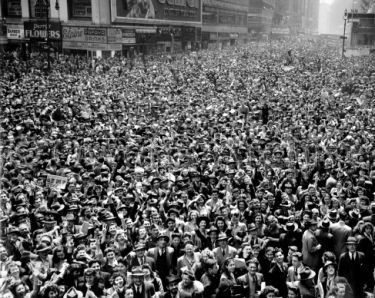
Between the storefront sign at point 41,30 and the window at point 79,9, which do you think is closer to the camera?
the storefront sign at point 41,30

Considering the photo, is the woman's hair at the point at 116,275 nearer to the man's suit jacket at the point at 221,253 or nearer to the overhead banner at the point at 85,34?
the man's suit jacket at the point at 221,253

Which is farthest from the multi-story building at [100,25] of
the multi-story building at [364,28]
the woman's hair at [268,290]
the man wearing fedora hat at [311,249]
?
the woman's hair at [268,290]

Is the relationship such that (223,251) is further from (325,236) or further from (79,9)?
(79,9)

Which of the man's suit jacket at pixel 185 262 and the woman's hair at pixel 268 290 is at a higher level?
the woman's hair at pixel 268 290

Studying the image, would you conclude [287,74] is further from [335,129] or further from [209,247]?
[209,247]

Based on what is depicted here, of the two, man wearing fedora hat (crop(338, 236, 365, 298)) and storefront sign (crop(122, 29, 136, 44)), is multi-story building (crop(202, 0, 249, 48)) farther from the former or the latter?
man wearing fedora hat (crop(338, 236, 365, 298))

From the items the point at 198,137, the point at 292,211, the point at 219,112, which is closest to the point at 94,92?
the point at 219,112

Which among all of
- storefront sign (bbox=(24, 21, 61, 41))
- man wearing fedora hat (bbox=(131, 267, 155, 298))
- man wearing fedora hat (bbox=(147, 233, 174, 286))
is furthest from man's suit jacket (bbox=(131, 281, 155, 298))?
storefront sign (bbox=(24, 21, 61, 41))
